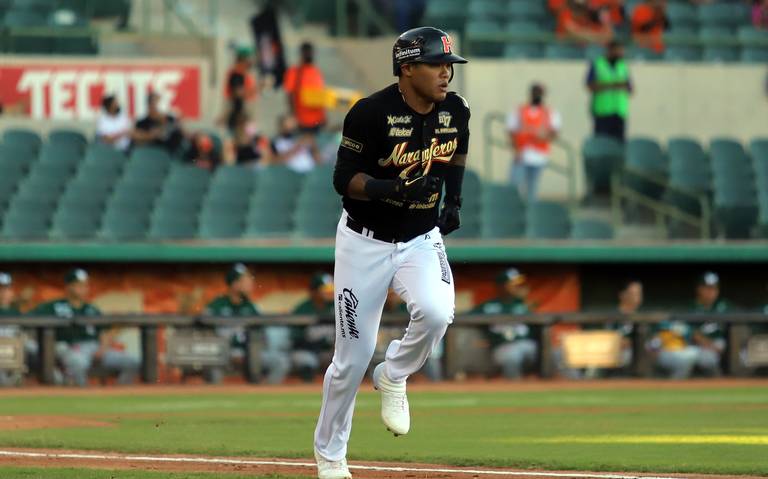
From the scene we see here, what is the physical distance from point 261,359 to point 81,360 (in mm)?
1778

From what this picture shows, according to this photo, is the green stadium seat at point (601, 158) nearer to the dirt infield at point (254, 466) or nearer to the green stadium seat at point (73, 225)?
the green stadium seat at point (73, 225)

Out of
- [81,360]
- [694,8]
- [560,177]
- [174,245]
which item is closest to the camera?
[81,360]

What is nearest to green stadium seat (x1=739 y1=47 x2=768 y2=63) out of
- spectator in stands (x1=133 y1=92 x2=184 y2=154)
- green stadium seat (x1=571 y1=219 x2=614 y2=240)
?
green stadium seat (x1=571 y1=219 x2=614 y2=240)

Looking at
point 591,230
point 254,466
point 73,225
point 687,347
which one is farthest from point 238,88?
point 254,466

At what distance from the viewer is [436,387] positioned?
1573 centimetres

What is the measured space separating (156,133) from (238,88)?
4.16ft

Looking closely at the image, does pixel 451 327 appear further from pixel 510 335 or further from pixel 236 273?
pixel 236 273

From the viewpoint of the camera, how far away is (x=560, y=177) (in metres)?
20.8

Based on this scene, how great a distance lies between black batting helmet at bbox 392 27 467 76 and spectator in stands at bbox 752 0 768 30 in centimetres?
1737

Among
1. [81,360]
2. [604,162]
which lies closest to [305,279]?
[81,360]

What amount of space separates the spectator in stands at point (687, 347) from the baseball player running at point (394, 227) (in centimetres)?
989

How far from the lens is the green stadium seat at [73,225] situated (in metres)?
17.0

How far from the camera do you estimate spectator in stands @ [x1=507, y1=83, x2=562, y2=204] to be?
1908cm

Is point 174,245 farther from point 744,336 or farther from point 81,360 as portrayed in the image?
point 744,336
